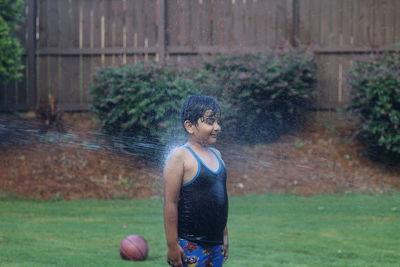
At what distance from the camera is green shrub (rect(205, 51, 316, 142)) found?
11.8m

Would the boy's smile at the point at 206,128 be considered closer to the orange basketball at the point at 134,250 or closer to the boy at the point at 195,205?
the boy at the point at 195,205

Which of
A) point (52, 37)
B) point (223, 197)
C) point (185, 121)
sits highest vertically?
point (52, 37)

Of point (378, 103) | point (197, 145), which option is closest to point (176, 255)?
point (197, 145)

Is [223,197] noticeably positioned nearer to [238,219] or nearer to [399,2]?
[238,219]

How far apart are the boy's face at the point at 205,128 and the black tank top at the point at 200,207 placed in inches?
4.7

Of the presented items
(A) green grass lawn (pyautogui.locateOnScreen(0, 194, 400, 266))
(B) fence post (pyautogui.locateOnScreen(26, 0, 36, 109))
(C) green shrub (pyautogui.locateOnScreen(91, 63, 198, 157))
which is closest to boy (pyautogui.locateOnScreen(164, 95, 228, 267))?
(A) green grass lawn (pyautogui.locateOnScreen(0, 194, 400, 266))

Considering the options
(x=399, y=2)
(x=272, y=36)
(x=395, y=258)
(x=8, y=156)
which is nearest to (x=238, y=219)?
(x=395, y=258)

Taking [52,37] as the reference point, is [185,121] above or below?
below

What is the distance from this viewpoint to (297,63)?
482 inches

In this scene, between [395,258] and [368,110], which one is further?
[368,110]

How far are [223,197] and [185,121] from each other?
43 cm

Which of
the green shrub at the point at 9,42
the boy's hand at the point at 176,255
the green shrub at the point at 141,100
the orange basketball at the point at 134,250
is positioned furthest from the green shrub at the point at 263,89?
the boy's hand at the point at 176,255

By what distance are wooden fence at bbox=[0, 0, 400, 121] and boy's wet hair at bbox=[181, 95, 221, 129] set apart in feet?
30.5

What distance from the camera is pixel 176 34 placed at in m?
13.6
